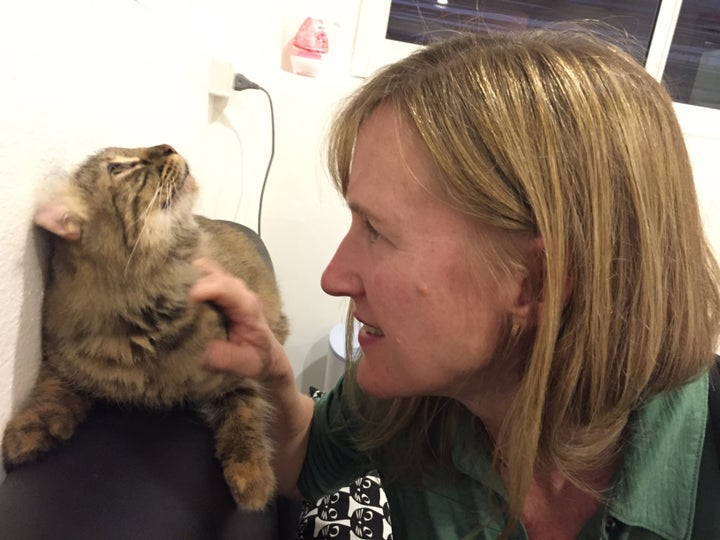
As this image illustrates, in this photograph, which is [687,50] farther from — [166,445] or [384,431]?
[166,445]

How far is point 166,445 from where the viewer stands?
2.17 feet

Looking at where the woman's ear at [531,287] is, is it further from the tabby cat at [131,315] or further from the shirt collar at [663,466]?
the tabby cat at [131,315]

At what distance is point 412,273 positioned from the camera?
0.62m

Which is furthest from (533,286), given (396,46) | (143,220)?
(396,46)

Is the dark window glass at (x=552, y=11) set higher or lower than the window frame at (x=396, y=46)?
higher

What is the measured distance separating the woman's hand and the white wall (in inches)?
8.4

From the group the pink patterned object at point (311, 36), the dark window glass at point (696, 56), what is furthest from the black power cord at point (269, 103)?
the dark window glass at point (696, 56)

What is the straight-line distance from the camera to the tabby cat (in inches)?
27.1

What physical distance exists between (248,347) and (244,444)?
5.3 inches

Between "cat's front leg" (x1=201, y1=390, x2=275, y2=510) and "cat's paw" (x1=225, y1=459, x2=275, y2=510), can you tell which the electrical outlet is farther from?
"cat's paw" (x1=225, y1=459, x2=275, y2=510)

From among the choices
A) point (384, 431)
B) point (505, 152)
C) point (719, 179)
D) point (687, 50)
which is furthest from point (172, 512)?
point (687, 50)

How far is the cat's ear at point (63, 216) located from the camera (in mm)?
626

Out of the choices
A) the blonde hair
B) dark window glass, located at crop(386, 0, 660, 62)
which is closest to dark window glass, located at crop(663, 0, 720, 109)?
dark window glass, located at crop(386, 0, 660, 62)

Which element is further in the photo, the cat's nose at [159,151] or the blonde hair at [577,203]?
the cat's nose at [159,151]
